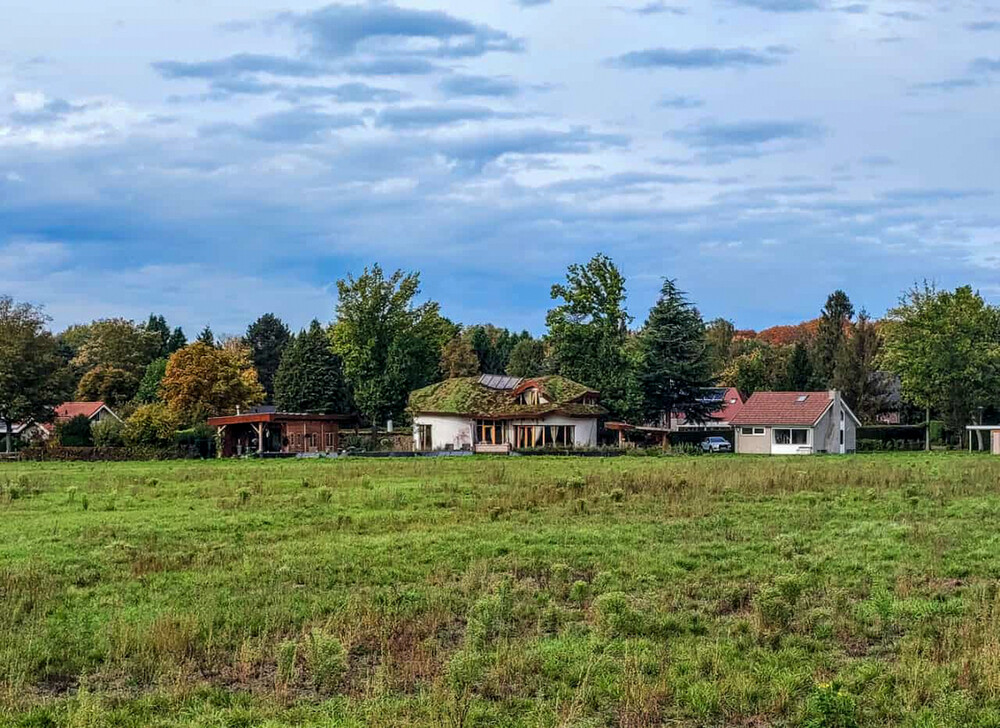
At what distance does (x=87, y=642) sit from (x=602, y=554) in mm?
9136

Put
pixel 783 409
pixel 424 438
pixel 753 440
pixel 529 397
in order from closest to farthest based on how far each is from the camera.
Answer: pixel 529 397 < pixel 783 409 < pixel 753 440 < pixel 424 438

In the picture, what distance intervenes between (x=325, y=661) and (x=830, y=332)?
98810 mm

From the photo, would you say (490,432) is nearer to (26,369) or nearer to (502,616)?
(26,369)

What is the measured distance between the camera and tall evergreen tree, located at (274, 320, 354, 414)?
Answer: 10381 cm

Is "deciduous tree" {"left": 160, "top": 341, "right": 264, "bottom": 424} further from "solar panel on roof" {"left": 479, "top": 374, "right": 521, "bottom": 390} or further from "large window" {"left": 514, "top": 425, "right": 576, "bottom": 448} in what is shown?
"large window" {"left": 514, "top": 425, "right": 576, "bottom": 448}

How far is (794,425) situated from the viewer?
2891 inches

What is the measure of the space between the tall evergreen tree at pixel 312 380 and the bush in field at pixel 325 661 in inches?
3600

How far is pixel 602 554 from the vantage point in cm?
1839

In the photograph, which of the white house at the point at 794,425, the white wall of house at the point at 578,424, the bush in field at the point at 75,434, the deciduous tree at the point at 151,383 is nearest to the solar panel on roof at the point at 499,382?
the white wall of house at the point at 578,424

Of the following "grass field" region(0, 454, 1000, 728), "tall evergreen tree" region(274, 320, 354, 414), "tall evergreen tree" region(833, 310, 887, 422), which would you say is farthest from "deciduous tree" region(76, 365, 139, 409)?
"grass field" region(0, 454, 1000, 728)

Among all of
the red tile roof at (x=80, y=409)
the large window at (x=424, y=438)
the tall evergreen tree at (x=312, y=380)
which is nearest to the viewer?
the large window at (x=424, y=438)

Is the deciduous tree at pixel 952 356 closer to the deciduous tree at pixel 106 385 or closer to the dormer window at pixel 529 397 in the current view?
the dormer window at pixel 529 397

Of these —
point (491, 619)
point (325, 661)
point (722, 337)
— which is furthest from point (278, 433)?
point (722, 337)

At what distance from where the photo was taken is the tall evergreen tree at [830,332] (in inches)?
3903
